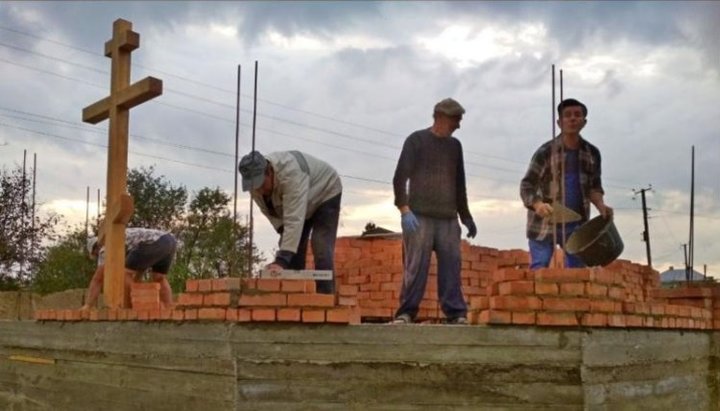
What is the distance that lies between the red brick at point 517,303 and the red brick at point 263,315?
114 centimetres

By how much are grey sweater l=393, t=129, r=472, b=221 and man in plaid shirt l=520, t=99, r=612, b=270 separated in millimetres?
526

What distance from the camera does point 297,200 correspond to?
4805 mm

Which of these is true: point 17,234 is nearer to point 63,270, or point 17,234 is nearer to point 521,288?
point 63,270

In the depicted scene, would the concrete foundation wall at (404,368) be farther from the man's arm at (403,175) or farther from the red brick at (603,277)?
the man's arm at (403,175)

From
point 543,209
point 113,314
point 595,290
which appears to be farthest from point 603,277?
point 113,314

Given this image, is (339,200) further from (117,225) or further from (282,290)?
(117,225)

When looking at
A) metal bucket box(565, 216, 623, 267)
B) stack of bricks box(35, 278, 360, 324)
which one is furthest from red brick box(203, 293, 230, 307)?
metal bucket box(565, 216, 623, 267)

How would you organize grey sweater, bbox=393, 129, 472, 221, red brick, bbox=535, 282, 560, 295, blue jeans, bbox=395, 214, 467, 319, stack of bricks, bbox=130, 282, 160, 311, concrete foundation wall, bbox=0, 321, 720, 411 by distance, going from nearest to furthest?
concrete foundation wall, bbox=0, 321, 720, 411
red brick, bbox=535, 282, 560, 295
blue jeans, bbox=395, 214, 467, 319
grey sweater, bbox=393, 129, 472, 221
stack of bricks, bbox=130, 282, 160, 311

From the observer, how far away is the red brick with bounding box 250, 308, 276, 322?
4250 millimetres

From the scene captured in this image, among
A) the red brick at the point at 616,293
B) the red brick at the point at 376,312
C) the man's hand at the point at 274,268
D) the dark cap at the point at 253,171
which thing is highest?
the dark cap at the point at 253,171

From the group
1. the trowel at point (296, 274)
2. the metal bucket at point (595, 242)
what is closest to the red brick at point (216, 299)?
the trowel at point (296, 274)

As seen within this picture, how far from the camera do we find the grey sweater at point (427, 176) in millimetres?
5328

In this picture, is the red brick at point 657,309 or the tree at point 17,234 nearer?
the red brick at point 657,309

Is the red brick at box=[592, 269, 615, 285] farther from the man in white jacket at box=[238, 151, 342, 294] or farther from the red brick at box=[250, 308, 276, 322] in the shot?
the red brick at box=[250, 308, 276, 322]
